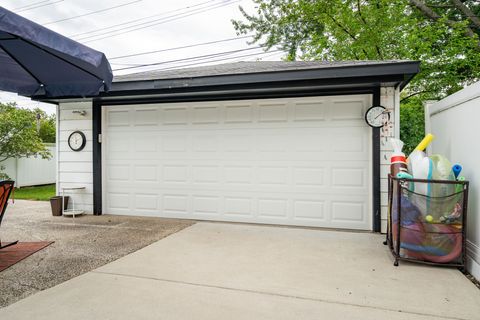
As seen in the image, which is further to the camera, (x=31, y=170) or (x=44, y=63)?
(x=31, y=170)

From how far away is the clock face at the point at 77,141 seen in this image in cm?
611

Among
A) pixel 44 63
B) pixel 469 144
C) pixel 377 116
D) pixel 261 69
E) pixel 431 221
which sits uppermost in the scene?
pixel 261 69

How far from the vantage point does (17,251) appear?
147 inches

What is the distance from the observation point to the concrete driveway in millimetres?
2317

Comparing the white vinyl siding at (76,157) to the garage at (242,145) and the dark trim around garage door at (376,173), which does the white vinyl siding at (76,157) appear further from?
the dark trim around garage door at (376,173)

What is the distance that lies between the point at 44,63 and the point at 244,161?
10.4ft

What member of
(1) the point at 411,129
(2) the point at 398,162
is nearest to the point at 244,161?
(2) the point at 398,162

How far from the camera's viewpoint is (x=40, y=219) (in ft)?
18.7

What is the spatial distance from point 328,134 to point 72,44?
148 inches

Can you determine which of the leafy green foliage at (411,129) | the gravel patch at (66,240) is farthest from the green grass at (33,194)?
the leafy green foliage at (411,129)

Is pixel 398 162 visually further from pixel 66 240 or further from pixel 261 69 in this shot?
pixel 66 240

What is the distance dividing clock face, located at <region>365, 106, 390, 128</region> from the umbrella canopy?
364 cm

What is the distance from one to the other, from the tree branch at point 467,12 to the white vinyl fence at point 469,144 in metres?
9.03

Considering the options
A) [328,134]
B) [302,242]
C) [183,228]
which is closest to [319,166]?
[328,134]
